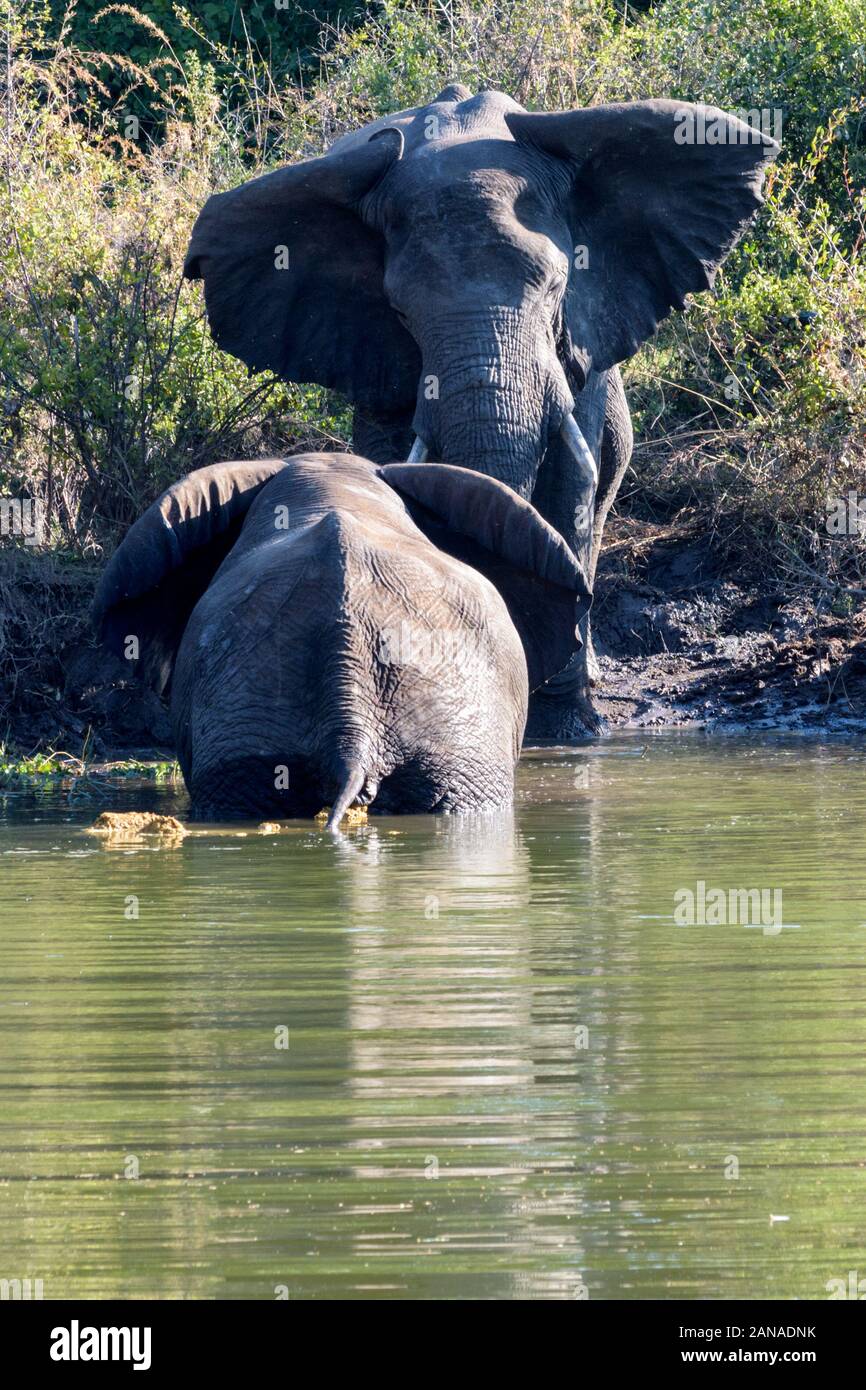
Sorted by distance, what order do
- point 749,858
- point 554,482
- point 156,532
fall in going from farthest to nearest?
point 554,482 → point 156,532 → point 749,858

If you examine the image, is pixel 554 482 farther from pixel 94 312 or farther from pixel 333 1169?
pixel 333 1169

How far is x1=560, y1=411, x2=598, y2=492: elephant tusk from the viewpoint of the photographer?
394 inches

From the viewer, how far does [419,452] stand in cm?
985

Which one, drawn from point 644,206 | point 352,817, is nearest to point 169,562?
point 352,817

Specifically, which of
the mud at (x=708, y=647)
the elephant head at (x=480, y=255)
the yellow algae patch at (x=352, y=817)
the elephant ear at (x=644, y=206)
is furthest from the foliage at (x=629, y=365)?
the yellow algae patch at (x=352, y=817)

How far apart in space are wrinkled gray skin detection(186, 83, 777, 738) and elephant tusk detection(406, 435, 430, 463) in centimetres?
4

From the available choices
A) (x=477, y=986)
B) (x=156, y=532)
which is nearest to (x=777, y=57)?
(x=156, y=532)

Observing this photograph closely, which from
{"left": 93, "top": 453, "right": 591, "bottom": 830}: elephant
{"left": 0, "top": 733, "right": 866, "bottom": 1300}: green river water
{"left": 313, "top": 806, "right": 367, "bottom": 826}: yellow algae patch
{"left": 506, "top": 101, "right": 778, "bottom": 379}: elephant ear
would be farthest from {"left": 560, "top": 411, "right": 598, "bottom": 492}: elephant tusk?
{"left": 0, "top": 733, "right": 866, "bottom": 1300}: green river water

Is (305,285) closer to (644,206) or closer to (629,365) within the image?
(644,206)

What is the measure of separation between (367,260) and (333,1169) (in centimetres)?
770

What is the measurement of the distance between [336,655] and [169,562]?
3.97 feet

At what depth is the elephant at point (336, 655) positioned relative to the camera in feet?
24.2

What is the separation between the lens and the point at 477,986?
4.62m

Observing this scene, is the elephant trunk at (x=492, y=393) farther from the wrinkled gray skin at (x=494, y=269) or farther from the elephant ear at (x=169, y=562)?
the elephant ear at (x=169, y=562)
